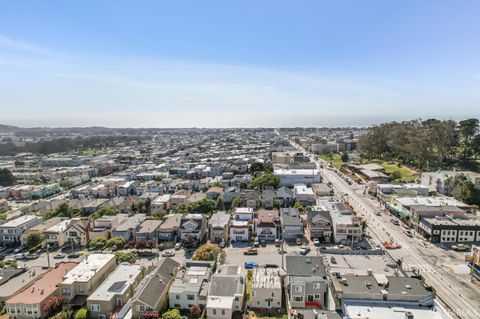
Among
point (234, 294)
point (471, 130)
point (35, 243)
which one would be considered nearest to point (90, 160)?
point (35, 243)

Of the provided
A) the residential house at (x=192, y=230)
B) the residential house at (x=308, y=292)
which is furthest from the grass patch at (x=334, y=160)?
the residential house at (x=308, y=292)

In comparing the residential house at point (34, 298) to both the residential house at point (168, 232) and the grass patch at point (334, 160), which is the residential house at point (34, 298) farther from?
the grass patch at point (334, 160)

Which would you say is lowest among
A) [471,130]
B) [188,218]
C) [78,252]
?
[78,252]

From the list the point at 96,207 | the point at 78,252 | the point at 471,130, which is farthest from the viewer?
the point at 471,130

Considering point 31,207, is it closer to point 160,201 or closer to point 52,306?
point 160,201

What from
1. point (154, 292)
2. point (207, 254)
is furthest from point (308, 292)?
point (154, 292)

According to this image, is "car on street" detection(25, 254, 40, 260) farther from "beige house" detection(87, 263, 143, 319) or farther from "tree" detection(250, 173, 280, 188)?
"tree" detection(250, 173, 280, 188)

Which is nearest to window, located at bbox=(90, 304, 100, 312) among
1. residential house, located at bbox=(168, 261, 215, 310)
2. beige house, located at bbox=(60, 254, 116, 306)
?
beige house, located at bbox=(60, 254, 116, 306)
